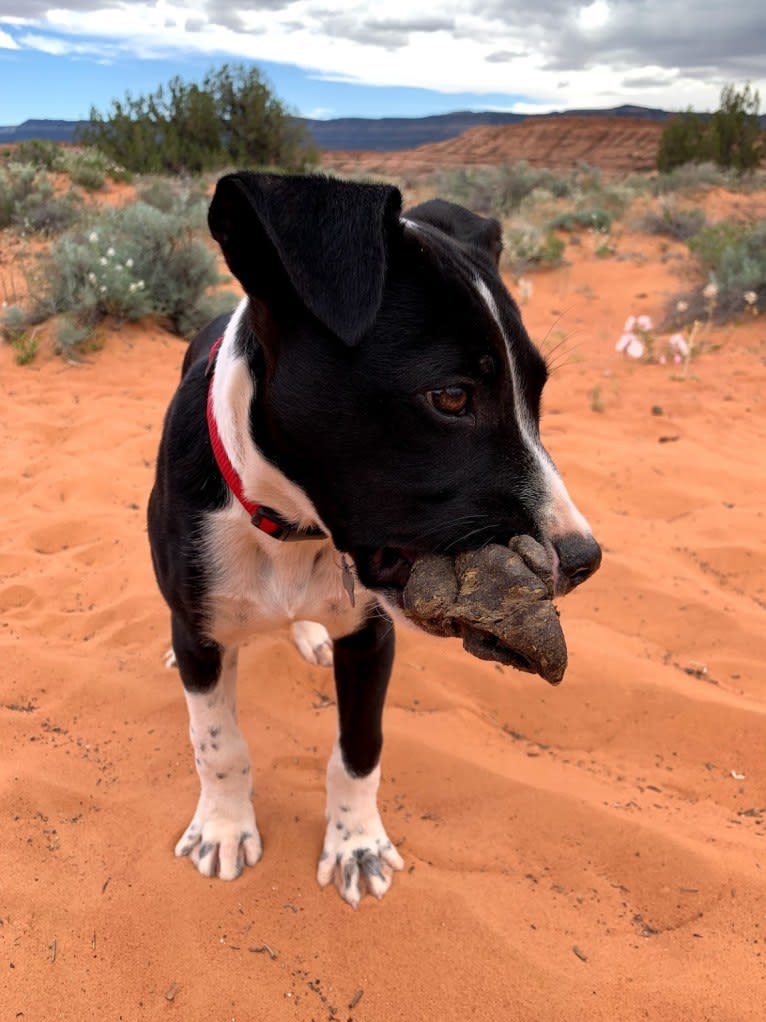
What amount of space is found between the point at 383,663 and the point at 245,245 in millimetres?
1298

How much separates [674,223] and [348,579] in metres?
11.7

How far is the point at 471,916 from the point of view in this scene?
7.89 ft

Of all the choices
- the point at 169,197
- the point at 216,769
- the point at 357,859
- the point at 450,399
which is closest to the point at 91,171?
the point at 169,197

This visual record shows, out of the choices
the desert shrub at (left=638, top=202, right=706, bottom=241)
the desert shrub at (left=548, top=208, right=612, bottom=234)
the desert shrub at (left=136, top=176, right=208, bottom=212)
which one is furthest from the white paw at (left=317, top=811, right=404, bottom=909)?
the desert shrub at (left=548, top=208, right=612, bottom=234)

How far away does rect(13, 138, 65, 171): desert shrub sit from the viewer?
15.7 m

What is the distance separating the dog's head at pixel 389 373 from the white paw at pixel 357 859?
1.16m

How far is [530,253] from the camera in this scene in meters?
10.8

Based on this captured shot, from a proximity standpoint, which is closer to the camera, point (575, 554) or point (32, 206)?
point (575, 554)

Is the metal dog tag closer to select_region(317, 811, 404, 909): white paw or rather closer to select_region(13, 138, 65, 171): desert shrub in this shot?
select_region(317, 811, 404, 909): white paw

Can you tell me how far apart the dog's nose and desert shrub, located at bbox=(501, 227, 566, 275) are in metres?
9.44

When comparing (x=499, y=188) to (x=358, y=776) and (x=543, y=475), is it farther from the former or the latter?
(x=543, y=475)

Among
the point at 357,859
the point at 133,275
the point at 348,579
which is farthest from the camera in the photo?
the point at 133,275

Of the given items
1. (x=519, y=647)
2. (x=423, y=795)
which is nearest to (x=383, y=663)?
(x=423, y=795)

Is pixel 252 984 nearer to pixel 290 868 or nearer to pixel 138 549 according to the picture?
pixel 290 868
